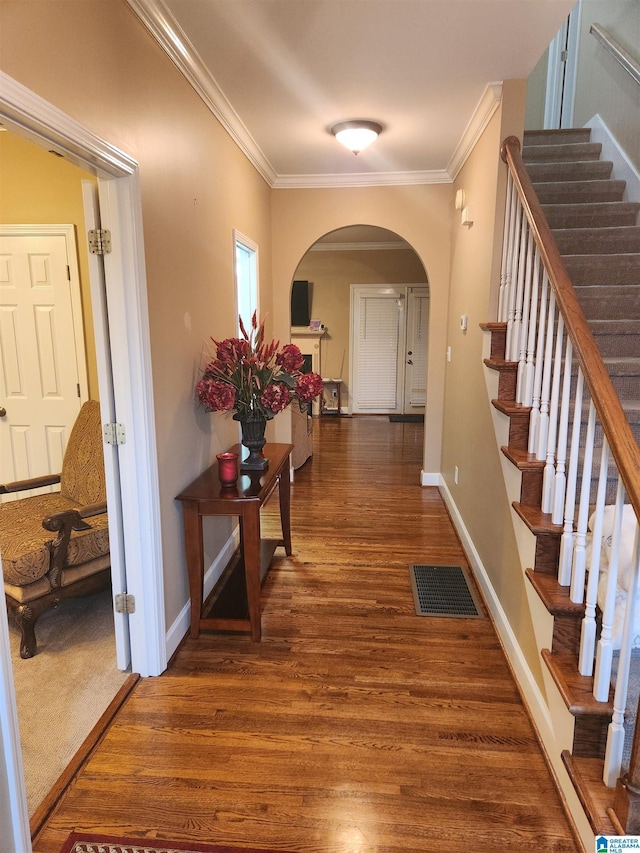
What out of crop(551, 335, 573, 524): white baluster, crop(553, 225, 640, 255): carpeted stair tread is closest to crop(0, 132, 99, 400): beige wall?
crop(551, 335, 573, 524): white baluster

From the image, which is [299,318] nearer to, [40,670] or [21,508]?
[21,508]

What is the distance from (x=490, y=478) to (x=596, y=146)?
3056 mm

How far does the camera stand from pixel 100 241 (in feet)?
6.38

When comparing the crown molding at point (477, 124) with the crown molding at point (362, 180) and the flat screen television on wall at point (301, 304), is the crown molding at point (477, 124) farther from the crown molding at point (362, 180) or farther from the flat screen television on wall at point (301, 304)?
the flat screen television on wall at point (301, 304)

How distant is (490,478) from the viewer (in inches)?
110

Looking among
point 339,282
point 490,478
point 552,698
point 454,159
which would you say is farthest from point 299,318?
point 552,698

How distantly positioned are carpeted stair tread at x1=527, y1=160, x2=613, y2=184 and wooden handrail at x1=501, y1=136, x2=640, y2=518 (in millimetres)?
1774

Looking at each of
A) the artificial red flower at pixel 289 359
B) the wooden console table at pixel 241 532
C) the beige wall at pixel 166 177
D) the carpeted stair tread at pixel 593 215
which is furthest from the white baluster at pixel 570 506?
the carpeted stair tread at pixel 593 215

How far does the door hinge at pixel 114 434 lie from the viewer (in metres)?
2.07

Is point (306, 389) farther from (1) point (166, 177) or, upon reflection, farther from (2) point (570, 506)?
(2) point (570, 506)

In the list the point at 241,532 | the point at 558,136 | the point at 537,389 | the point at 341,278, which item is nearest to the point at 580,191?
the point at 558,136

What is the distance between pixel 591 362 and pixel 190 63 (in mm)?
2229

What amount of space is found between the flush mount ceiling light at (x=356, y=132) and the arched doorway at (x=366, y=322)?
5.07 meters

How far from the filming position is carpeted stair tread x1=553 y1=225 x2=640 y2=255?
329 cm
